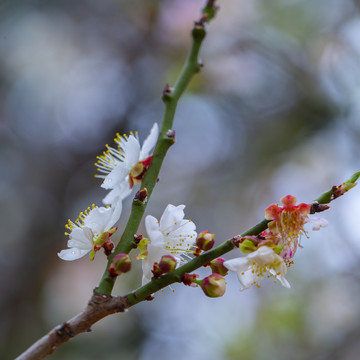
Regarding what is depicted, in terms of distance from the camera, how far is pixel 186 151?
3.25m

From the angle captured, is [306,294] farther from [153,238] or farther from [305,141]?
[153,238]

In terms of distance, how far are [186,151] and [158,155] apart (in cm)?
270

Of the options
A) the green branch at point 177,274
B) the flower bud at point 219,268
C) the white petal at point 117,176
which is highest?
the white petal at point 117,176

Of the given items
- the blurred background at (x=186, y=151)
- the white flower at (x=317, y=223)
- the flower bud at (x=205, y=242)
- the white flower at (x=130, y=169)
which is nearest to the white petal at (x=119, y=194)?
the white flower at (x=130, y=169)

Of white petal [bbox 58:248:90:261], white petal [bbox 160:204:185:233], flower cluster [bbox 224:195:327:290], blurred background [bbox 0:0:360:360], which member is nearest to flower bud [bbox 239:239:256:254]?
flower cluster [bbox 224:195:327:290]

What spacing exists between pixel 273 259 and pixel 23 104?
2.85 meters

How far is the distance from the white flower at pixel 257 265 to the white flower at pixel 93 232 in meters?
0.15

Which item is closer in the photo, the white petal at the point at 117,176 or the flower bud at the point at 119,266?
the flower bud at the point at 119,266

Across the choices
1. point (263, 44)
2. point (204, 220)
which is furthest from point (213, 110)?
point (204, 220)

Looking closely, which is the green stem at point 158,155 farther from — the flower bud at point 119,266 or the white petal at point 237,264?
the white petal at point 237,264

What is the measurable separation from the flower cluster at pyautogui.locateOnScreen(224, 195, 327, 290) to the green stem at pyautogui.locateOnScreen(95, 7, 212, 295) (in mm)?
120

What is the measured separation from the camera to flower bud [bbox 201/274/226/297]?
20.4 inches

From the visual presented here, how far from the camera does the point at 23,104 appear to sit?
3057mm

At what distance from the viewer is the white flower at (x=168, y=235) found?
539 millimetres
